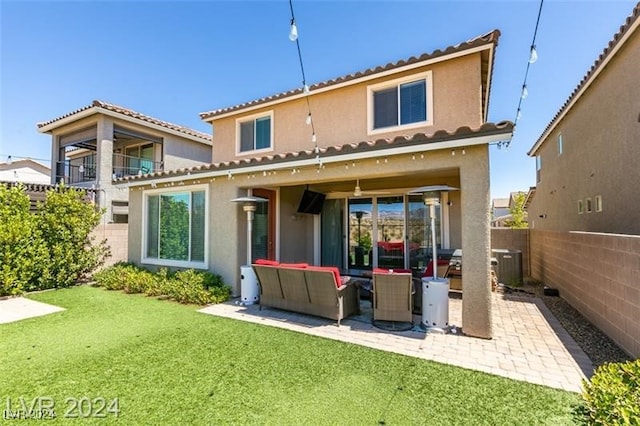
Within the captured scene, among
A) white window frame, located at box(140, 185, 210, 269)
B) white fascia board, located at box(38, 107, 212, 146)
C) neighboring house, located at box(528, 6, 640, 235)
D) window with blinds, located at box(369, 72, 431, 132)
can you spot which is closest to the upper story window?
white window frame, located at box(140, 185, 210, 269)

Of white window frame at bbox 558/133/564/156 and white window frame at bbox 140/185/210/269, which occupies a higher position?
white window frame at bbox 558/133/564/156

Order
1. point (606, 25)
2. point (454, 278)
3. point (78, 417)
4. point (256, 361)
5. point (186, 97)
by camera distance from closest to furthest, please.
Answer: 1. point (78, 417)
2. point (256, 361)
3. point (606, 25)
4. point (454, 278)
5. point (186, 97)

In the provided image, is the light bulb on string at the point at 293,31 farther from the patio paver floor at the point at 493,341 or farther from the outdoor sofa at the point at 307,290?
the patio paver floor at the point at 493,341

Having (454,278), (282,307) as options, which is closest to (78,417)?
(282,307)

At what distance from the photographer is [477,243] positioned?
21.5 ft

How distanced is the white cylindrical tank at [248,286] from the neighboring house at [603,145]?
37.9 feet

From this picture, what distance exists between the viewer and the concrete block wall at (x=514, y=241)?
15281 mm

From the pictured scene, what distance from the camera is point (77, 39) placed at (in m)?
13.4

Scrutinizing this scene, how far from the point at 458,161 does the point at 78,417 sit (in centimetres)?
783

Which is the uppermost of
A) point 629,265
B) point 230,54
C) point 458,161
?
point 230,54

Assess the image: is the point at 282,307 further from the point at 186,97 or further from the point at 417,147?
the point at 186,97

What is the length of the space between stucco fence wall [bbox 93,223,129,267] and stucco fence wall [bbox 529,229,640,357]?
17.3 m

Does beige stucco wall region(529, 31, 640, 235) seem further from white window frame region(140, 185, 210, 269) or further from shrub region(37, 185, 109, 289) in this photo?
shrub region(37, 185, 109, 289)

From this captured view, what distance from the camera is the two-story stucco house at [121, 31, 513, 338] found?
6.66m
